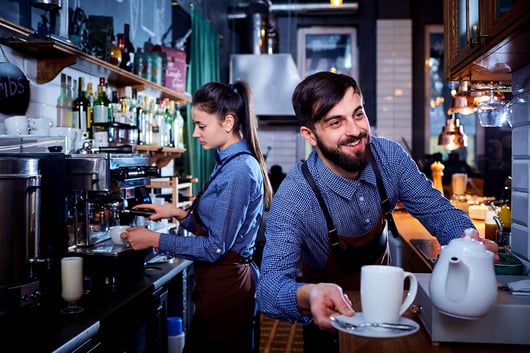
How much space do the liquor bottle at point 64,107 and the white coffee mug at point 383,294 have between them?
238 centimetres

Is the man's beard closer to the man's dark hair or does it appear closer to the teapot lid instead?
the man's dark hair

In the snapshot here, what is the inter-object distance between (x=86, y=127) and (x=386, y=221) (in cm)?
185

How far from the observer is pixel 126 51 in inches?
149

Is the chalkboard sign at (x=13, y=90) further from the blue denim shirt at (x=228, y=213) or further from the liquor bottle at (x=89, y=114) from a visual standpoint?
the blue denim shirt at (x=228, y=213)

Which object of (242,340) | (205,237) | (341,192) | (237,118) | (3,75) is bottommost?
(242,340)

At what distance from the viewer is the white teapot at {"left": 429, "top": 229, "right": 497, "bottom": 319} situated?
4.09 feet

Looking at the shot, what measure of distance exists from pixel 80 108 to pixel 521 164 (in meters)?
2.19

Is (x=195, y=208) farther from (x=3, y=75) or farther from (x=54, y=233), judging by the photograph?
(x=3, y=75)

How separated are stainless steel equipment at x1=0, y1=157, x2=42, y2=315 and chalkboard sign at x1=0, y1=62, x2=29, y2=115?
27.6 inches

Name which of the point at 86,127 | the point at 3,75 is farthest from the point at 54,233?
the point at 86,127

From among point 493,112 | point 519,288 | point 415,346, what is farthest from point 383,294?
point 493,112

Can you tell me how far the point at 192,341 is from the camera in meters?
2.48

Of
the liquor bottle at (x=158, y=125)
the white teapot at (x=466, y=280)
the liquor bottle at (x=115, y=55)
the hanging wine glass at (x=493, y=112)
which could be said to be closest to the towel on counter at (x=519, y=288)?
the white teapot at (x=466, y=280)

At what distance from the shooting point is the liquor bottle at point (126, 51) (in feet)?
12.0
